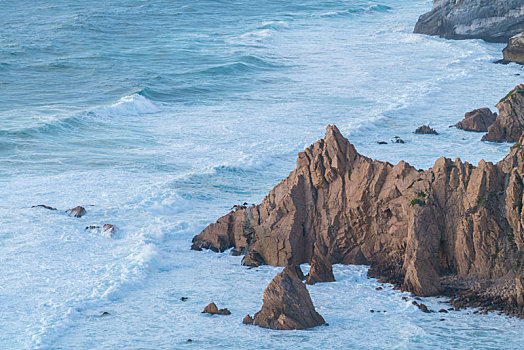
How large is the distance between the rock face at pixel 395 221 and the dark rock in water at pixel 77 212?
184 inches

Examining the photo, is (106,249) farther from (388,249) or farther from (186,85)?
(186,85)

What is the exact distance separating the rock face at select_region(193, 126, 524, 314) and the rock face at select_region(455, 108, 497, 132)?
1373cm

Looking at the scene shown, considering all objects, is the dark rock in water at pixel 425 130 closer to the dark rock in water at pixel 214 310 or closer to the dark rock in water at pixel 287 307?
the dark rock in water at pixel 287 307

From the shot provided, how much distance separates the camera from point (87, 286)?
18.5 metres

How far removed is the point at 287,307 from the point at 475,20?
157 feet

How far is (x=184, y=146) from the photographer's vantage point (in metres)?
32.2

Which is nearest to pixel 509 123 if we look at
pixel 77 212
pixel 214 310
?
pixel 77 212

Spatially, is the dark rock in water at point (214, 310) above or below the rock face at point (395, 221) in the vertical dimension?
below

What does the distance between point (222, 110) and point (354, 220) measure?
20959 mm

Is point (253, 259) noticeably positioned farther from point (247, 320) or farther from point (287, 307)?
point (287, 307)

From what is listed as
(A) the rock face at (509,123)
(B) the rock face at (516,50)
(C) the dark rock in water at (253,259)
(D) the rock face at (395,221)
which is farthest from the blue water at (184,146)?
(B) the rock face at (516,50)

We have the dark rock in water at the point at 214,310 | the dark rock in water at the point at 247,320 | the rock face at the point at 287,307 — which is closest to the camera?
the rock face at the point at 287,307

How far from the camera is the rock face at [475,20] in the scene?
5566 centimetres

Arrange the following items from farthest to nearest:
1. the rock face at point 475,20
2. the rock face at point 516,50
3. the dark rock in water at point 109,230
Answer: the rock face at point 475,20 < the rock face at point 516,50 < the dark rock in water at point 109,230
